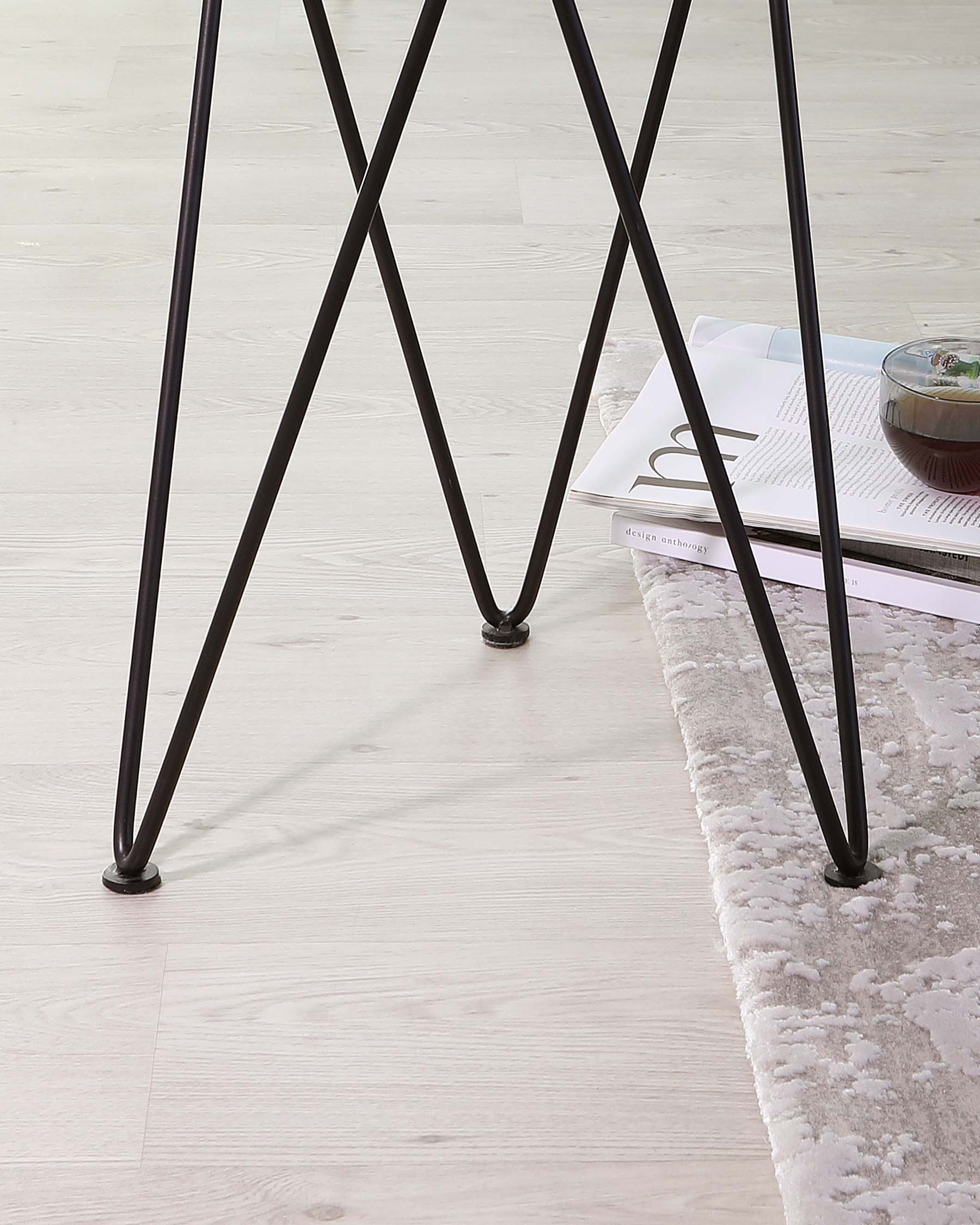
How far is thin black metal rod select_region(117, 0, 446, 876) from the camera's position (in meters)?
0.75

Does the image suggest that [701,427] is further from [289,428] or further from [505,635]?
[505,635]

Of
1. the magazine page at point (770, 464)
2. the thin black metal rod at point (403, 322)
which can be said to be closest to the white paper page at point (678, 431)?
the magazine page at point (770, 464)

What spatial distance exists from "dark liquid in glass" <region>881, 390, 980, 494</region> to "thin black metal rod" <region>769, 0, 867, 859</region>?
254 mm

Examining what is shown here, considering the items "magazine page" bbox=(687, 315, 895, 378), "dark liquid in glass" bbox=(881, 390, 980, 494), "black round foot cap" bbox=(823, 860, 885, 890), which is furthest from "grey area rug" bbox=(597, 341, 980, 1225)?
"magazine page" bbox=(687, 315, 895, 378)

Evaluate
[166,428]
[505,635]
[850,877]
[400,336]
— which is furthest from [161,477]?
[850,877]

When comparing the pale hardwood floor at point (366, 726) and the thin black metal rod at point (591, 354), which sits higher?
the thin black metal rod at point (591, 354)

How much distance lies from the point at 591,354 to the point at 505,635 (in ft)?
0.75

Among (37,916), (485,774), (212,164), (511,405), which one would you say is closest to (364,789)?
(485,774)

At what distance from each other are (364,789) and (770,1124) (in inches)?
14.6

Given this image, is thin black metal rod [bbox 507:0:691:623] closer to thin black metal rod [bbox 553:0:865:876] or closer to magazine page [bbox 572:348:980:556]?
magazine page [bbox 572:348:980:556]

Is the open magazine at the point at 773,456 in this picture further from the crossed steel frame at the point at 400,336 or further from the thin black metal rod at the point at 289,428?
the thin black metal rod at the point at 289,428

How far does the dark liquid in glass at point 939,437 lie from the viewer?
103cm

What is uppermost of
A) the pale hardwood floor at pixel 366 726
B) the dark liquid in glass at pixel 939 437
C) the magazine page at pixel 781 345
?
the dark liquid in glass at pixel 939 437

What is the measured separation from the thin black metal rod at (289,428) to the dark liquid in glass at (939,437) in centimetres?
46
